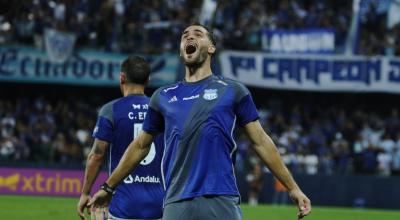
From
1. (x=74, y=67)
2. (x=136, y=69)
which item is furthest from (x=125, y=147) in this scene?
(x=74, y=67)

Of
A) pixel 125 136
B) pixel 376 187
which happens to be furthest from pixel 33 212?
pixel 125 136

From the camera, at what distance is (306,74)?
1133 inches

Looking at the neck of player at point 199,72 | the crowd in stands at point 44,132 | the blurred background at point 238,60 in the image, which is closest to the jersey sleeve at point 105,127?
the neck of player at point 199,72

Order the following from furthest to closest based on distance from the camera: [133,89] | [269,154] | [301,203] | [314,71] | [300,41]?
[314,71]
[300,41]
[133,89]
[269,154]
[301,203]

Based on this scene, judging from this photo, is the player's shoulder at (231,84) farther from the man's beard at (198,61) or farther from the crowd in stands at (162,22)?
the crowd in stands at (162,22)

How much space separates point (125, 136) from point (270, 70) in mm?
21603

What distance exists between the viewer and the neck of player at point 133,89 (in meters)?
7.40

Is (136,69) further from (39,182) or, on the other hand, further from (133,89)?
(39,182)

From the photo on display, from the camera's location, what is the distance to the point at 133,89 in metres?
7.41

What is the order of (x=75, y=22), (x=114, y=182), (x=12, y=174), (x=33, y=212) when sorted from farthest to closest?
(x=75, y=22)
(x=12, y=174)
(x=33, y=212)
(x=114, y=182)

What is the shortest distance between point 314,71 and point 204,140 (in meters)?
23.3

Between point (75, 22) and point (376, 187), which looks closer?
point (376, 187)

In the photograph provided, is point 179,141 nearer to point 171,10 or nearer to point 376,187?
point 376,187

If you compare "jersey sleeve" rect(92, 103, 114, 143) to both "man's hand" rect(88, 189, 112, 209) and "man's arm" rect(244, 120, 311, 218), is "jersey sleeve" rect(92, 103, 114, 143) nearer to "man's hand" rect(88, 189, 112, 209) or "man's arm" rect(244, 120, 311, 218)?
"man's hand" rect(88, 189, 112, 209)
